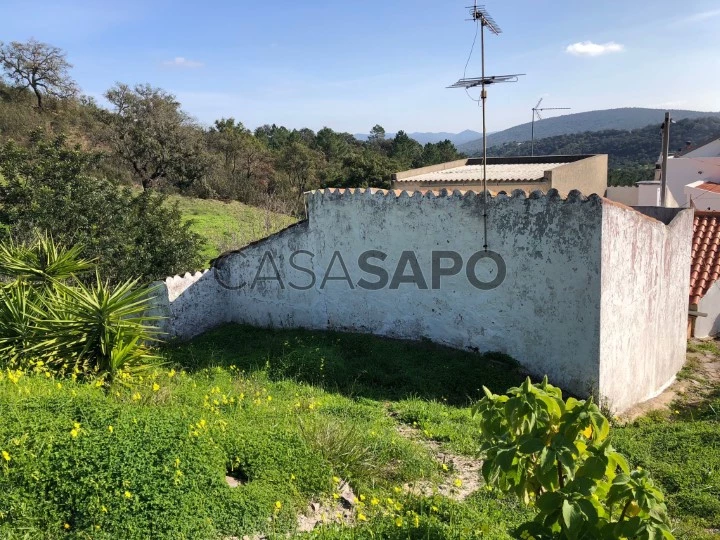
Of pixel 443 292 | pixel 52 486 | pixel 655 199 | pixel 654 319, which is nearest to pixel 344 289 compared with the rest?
pixel 443 292

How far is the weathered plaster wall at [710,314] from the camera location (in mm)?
12259

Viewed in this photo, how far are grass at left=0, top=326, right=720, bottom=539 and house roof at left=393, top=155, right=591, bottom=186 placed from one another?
301 inches

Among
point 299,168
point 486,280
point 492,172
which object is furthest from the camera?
point 299,168

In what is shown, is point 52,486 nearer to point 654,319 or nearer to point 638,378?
point 638,378

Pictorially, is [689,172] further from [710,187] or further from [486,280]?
[486,280]

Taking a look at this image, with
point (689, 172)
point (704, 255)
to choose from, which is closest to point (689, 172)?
point (689, 172)

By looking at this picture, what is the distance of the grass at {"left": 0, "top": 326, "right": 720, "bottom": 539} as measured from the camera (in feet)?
13.4

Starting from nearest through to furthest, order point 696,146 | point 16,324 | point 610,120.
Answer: point 16,324
point 696,146
point 610,120

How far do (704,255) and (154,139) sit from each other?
25.5 m

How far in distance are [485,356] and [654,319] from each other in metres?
3.15

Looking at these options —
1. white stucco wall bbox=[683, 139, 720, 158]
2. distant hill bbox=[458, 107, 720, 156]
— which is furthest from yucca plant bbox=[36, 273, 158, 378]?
distant hill bbox=[458, 107, 720, 156]

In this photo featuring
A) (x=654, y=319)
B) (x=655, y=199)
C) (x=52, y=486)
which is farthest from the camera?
(x=655, y=199)

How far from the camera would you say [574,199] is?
777 cm

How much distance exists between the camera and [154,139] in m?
28.9
